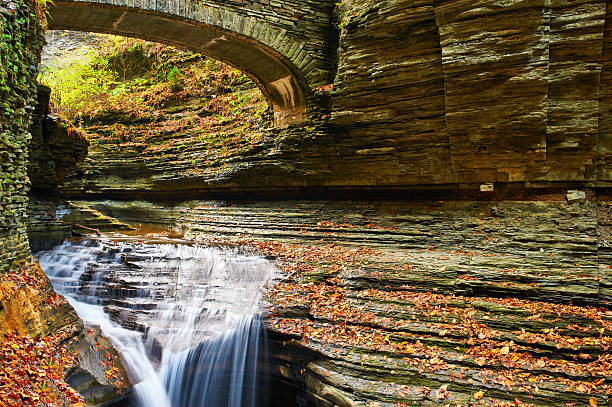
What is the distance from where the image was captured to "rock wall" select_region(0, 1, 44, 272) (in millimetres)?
5781

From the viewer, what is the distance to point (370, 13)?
27.6ft

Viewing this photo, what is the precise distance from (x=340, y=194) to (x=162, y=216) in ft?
23.9

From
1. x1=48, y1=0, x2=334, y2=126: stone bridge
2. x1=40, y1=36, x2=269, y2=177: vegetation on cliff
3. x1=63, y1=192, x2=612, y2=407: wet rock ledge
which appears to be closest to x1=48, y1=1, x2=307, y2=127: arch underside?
x1=48, y1=0, x2=334, y2=126: stone bridge

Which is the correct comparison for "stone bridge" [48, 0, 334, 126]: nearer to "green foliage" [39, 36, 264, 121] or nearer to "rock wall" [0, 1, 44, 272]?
"rock wall" [0, 1, 44, 272]

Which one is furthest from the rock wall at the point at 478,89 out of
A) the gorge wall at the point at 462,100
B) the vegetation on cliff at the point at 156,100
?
the vegetation on cliff at the point at 156,100

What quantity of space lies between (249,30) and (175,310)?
6.46m

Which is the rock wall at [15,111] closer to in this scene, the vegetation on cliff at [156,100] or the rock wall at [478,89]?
the rock wall at [478,89]

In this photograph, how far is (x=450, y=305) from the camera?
20.3 ft

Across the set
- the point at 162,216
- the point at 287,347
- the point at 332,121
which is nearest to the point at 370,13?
the point at 332,121

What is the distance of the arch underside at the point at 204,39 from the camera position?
27.7 feet

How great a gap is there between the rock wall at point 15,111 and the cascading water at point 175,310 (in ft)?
6.35

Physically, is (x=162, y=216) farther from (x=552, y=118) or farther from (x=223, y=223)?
(x=552, y=118)

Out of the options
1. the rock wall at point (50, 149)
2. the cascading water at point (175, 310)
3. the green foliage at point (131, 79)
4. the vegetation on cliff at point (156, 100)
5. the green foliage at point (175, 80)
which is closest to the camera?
the cascading water at point (175, 310)

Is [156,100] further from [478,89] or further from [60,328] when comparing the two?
[478,89]
